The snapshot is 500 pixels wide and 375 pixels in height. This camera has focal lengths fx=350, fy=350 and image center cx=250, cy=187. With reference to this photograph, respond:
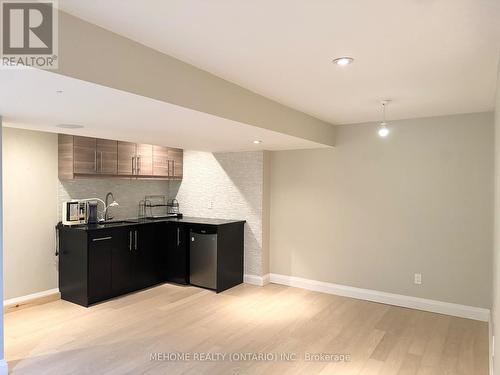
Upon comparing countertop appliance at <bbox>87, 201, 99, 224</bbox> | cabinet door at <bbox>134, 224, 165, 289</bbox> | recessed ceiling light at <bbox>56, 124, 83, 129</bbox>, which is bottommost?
cabinet door at <bbox>134, 224, 165, 289</bbox>

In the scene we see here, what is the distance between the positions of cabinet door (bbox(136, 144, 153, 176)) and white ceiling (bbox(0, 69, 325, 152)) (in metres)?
1.30

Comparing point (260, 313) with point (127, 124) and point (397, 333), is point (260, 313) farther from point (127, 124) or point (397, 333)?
point (127, 124)

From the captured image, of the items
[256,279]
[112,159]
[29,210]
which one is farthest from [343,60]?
[29,210]

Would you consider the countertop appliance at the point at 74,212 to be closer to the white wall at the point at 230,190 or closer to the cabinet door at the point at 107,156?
the cabinet door at the point at 107,156

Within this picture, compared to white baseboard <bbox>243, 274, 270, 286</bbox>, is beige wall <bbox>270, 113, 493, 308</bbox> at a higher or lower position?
higher

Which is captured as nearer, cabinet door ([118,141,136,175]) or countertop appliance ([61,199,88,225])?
countertop appliance ([61,199,88,225])

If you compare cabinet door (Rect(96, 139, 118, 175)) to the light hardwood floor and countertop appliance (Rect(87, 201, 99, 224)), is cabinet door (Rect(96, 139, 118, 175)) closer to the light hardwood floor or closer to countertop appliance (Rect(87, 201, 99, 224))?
countertop appliance (Rect(87, 201, 99, 224))

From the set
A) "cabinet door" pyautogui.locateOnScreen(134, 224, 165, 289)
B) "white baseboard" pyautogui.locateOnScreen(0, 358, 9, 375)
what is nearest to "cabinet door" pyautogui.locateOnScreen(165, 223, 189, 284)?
"cabinet door" pyautogui.locateOnScreen(134, 224, 165, 289)

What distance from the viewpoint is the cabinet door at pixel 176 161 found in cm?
600

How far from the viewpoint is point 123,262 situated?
4.82 meters

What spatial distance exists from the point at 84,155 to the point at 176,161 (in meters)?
1.73

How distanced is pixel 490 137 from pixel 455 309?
2.07 m

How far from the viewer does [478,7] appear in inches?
66.1

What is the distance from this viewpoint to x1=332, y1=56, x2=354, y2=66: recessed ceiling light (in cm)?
234
